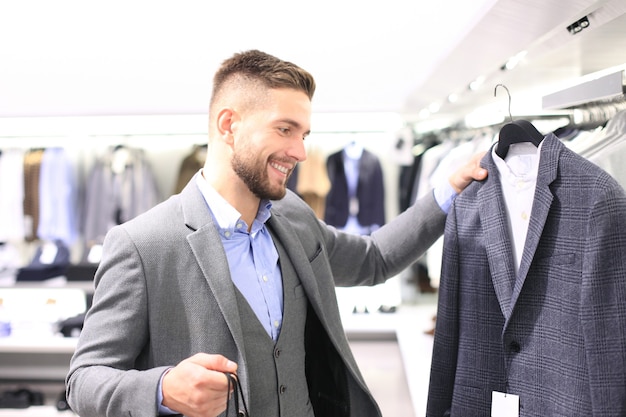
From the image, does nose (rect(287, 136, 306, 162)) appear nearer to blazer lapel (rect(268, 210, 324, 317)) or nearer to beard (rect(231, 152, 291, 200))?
beard (rect(231, 152, 291, 200))

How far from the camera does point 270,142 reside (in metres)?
1.59

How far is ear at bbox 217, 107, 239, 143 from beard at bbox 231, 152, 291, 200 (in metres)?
0.06

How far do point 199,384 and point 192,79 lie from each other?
154 inches

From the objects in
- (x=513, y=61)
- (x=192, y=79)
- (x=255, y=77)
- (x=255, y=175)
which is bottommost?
(x=255, y=175)

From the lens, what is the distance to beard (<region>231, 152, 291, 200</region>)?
1.60 metres

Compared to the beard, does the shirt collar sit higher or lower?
lower

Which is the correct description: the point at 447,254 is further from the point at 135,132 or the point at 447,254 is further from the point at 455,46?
the point at 135,132

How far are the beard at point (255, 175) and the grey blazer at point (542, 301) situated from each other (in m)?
0.52

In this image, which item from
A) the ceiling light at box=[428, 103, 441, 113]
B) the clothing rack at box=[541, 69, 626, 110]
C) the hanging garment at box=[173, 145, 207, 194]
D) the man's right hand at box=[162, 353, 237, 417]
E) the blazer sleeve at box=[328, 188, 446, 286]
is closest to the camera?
the man's right hand at box=[162, 353, 237, 417]

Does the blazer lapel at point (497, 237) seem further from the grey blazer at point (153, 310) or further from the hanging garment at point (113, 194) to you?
the hanging garment at point (113, 194)

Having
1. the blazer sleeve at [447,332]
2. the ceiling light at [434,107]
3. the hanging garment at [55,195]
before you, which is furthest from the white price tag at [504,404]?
the hanging garment at [55,195]

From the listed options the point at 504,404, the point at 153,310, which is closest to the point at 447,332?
the point at 504,404

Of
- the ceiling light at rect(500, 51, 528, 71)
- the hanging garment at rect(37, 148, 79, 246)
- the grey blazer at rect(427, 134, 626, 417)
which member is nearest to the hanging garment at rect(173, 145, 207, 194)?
the hanging garment at rect(37, 148, 79, 246)

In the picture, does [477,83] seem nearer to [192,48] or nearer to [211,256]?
[211,256]
